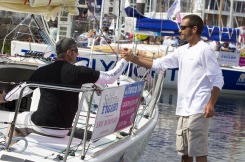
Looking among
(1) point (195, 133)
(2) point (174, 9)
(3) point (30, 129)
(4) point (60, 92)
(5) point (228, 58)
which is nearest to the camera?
(4) point (60, 92)

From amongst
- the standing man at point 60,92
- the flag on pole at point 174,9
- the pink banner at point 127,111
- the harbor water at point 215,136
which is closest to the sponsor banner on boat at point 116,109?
the pink banner at point 127,111

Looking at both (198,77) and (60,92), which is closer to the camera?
(60,92)

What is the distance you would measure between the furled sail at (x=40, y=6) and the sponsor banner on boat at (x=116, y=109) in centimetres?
298

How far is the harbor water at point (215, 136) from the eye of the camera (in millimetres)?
11895

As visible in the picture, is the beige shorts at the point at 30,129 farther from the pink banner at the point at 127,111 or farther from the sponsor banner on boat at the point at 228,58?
the sponsor banner on boat at the point at 228,58

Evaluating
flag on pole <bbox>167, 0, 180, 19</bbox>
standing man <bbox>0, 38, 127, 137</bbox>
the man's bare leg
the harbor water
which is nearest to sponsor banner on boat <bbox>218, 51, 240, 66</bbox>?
flag on pole <bbox>167, 0, 180, 19</bbox>

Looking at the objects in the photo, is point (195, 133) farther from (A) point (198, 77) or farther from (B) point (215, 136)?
(B) point (215, 136)

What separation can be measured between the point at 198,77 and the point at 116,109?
91 centimetres

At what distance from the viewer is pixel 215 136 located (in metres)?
14.6

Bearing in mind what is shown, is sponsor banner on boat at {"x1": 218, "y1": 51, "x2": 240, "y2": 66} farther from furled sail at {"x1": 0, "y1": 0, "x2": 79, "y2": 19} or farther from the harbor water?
furled sail at {"x1": 0, "y1": 0, "x2": 79, "y2": 19}

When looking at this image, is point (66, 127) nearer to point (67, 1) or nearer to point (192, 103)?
point (192, 103)

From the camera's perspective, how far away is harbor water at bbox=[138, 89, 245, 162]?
11895mm

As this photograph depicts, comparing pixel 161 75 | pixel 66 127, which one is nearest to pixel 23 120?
pixel 66 127

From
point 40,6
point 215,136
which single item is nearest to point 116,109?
point 40,6
